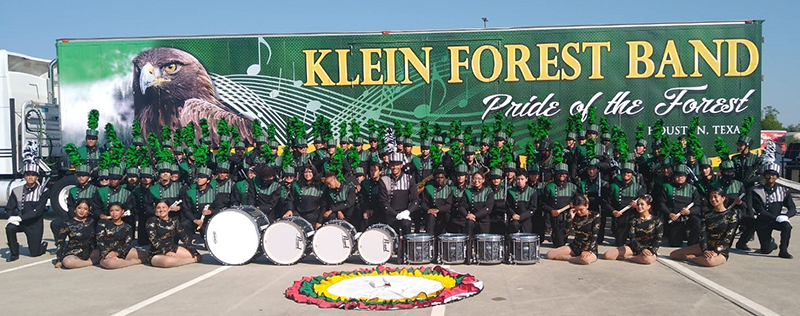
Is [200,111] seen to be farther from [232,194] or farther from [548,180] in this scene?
[548,180]

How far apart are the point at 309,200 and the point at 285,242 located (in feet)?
4.10

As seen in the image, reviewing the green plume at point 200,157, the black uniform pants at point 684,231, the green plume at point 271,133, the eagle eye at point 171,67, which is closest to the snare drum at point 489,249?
the black uniform pants at point 684,231

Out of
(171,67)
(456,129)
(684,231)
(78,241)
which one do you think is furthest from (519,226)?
(171,67)

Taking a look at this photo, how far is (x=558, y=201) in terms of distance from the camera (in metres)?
10.1

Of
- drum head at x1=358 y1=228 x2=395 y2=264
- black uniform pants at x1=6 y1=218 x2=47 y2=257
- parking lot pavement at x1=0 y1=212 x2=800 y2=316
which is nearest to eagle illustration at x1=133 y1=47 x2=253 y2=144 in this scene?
black uniform pants at x1=6 y1=218 x2=47 y2=257

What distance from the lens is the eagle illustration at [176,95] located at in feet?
45.3

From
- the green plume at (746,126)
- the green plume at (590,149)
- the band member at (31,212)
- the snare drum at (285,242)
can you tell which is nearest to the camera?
the snare drum at (285,242)

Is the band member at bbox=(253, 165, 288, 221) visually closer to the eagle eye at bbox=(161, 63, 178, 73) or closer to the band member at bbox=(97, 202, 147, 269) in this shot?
the band member at bbox=(97, 202, 147, 269)

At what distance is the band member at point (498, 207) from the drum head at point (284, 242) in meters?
2.88

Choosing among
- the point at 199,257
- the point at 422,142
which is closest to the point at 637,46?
the point at 422,142

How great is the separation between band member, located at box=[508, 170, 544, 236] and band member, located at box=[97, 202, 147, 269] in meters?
5.58

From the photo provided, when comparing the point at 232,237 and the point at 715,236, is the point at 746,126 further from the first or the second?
the point at 232,237

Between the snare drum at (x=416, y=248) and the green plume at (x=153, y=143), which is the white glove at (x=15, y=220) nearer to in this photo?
the green plume at (x=153, y=143)

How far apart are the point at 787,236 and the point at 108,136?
11703mm
